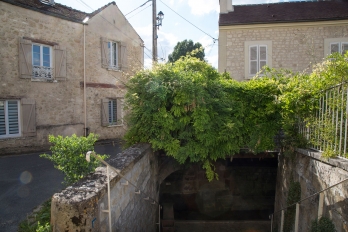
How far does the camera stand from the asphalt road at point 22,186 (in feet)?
14.0

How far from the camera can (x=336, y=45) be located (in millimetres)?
9836

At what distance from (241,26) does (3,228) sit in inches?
394

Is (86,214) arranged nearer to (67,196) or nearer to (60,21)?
(67,196)

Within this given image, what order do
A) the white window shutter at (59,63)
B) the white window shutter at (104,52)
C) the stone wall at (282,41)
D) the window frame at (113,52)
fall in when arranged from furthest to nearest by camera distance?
the window frame at (113,52), the white window shutter at (104,52), the white window shutter at (59,63), the stone wall at (282,41)

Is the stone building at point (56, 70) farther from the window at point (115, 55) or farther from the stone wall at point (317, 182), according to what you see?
the stone wall at point (317, 182)

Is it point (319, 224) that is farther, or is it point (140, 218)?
point (140, 218)

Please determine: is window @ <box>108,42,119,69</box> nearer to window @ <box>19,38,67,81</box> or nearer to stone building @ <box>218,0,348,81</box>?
window @ <box>19,38,67,81</box>

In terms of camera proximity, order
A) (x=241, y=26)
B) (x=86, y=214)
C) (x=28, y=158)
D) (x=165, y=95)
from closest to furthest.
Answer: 1. (x=86, y=214)
2. (x=165, y=95)
3. (x=28, y=158)
4. (x=241, y=26)

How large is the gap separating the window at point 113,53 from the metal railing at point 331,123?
10.7 metres

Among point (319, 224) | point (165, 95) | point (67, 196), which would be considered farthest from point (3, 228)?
point (319, 224)

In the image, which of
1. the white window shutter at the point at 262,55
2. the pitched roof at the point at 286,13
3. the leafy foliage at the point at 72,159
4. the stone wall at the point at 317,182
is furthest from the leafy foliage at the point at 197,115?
the pitched roof at the point at 286,13

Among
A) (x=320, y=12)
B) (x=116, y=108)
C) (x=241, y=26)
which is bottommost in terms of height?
(x=116, y=108)

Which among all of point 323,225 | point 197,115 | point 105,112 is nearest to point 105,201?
point 197,115

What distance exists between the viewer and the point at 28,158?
860cm
